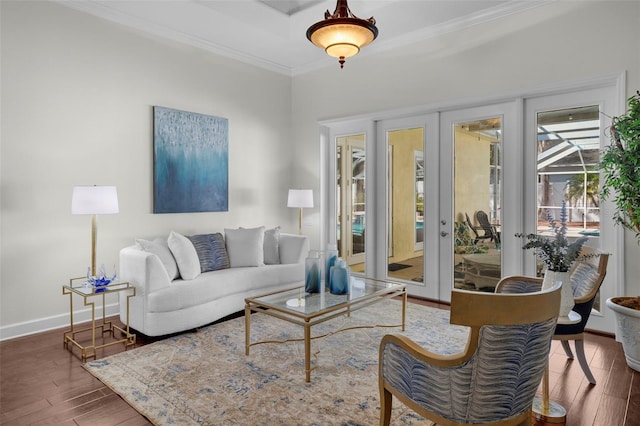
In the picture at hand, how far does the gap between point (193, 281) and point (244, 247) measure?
34.2 inches

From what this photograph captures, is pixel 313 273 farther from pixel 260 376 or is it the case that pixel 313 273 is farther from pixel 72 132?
pixel 72 132

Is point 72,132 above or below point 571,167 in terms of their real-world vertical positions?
above

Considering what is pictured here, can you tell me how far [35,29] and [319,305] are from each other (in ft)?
11.7

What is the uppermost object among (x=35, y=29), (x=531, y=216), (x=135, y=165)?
(x=35, y=29)

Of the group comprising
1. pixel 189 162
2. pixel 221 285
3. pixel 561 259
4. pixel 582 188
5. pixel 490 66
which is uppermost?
pixel 490 66

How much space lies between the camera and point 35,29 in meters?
3.62

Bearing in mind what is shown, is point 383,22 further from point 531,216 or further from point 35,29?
point 35,29

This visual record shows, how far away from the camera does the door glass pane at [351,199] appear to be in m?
5.46

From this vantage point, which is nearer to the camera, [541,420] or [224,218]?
[541,420]

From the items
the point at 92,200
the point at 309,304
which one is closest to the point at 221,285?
Result: the point at 309,304

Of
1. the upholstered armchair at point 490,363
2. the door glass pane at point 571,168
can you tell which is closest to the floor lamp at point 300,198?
the door glass pane at point 571,168

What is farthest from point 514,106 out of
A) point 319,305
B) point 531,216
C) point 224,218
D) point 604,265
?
point 224,218

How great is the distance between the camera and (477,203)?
175 inches

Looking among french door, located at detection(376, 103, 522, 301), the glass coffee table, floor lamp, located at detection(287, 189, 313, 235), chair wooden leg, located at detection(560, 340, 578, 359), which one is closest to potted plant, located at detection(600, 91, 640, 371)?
chair wooden leg, located at detection(560, 340, 578, 359)
